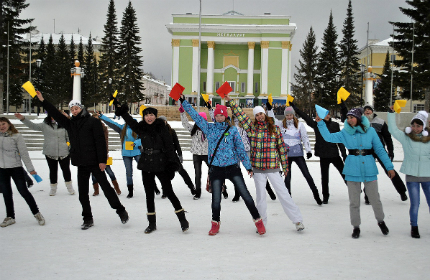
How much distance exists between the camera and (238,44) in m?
53.1

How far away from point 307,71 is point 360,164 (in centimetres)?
4759

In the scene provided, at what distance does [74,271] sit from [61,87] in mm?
60063

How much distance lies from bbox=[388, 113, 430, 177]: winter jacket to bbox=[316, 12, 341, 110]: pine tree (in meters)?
41.8

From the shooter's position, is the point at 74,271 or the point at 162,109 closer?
the point at 74,271

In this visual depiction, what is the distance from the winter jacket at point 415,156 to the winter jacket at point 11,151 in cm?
543

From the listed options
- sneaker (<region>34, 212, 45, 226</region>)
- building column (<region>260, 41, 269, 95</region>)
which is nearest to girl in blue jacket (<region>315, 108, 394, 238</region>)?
sneaker (<region>34, 212, 45, 226</region>)

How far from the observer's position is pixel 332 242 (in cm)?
512

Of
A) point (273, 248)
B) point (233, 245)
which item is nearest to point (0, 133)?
point (233, 245)

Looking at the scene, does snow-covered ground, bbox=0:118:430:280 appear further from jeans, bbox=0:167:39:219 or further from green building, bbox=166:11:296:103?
green building, bbox=166:11:296:103

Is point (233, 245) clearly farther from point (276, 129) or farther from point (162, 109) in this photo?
point (162, 109)

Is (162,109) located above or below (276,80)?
below

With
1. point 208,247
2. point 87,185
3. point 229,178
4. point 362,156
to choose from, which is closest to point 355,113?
point 362,156

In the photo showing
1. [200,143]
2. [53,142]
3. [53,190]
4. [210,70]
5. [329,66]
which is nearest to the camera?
[200,143]

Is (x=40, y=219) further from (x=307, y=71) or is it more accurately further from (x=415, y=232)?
(x=307, y=71)
